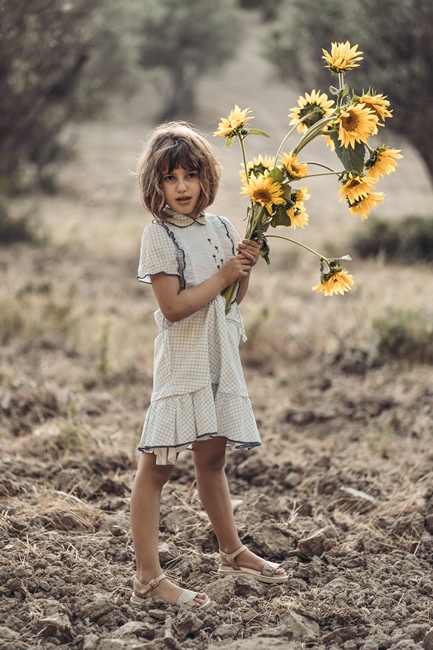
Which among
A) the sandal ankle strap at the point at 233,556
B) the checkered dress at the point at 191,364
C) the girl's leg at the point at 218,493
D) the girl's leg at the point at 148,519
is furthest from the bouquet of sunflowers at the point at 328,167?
Answer: the sandal ankle strap at the point at 233,556

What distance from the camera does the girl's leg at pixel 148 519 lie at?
244 centimetres

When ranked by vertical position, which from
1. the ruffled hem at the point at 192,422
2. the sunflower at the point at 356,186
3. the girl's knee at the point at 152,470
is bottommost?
the girl's knee at the point at 152,470

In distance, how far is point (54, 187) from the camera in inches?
671

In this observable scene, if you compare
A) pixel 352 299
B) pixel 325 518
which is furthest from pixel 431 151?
pixel 325 518

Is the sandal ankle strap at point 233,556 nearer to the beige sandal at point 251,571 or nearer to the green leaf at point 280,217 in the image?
the beige sandal at point 251,571

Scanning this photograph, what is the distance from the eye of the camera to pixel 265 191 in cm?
232

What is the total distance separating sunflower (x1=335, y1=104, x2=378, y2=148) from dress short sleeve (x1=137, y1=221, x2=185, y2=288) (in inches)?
24.4

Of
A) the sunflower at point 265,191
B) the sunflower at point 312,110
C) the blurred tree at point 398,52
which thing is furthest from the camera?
the blurred tree at point 398,52

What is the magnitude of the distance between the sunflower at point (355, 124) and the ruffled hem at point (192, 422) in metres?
0.88

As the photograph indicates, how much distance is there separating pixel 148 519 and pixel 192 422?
14.6 inches

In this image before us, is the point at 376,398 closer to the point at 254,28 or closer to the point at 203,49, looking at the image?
the point at 203,49

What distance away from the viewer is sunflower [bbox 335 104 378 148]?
86.7 inches

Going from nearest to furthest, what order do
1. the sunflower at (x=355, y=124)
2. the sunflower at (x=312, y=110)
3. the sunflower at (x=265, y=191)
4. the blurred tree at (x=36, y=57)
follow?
the sunflower at (x=355, y=124)
the sunflower at (x=265, y=191)
the sunflower at (x=312, y=110)
the blurred tree at (x=36, y=57)

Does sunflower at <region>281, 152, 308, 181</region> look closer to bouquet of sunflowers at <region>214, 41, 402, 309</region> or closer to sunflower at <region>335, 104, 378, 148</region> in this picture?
bouquet of sunflowers at <region>214, 41, 402, 309</region>
